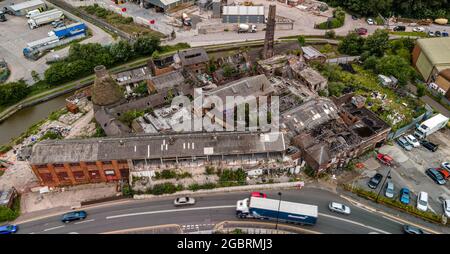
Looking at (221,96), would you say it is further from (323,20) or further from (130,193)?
(323,20)

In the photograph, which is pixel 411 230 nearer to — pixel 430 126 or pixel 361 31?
pixel 430 126

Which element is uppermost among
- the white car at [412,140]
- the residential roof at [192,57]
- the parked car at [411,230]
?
the residential roof at [192,57]

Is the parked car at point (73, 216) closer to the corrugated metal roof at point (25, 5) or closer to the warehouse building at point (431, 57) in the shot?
the warehouse building at point (431, 57)

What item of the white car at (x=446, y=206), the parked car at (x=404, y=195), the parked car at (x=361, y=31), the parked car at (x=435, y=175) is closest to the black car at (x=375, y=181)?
the parked car at (x=404, y=195)

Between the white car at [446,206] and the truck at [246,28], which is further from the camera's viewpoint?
the truck at [246,28]

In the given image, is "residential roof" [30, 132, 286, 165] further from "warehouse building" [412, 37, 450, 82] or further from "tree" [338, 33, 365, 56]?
"tree" [338, 33, 365, 56]

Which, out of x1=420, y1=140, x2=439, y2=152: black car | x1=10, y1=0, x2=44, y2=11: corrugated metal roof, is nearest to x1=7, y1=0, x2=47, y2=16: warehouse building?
x1=10, y1=0, x2=44, y2=11: corrugated metal roof

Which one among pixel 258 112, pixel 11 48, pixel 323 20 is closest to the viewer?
pixel 258 112

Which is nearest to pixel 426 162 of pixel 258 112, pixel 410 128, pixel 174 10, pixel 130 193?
pixel 410 128
